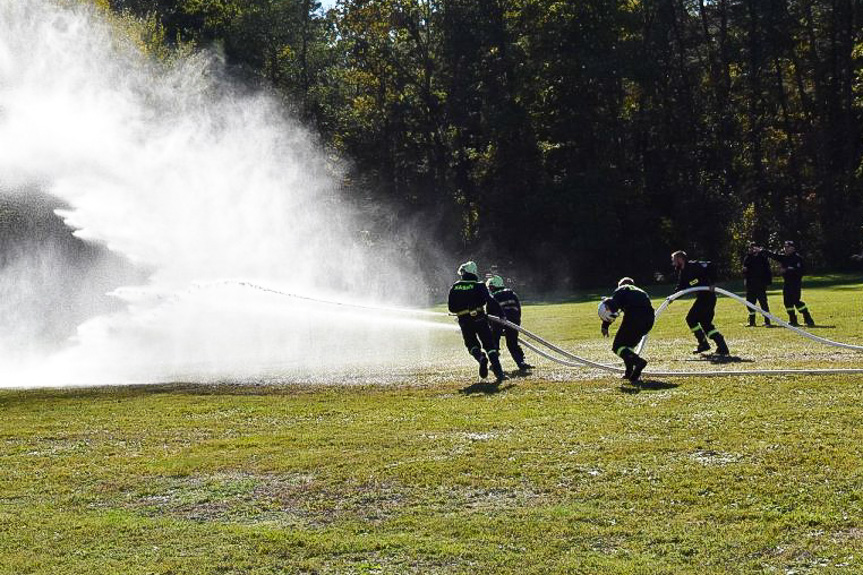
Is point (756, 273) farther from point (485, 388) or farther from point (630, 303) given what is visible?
point (485, 388)

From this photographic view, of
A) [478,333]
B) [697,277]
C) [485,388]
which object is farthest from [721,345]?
[485,388]

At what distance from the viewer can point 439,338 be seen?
3381 centimetres

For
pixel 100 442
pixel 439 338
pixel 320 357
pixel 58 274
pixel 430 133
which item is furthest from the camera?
pixel 430 133

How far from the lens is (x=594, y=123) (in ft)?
225

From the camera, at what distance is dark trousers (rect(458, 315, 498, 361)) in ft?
66.9

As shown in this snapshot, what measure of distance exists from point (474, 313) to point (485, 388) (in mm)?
1698

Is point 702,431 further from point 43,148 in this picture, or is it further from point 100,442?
point 43,148

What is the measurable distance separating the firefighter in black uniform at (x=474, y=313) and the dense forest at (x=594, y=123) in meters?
45.6

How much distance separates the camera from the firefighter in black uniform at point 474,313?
2020cm

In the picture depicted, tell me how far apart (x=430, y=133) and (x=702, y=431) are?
63465 millimetres

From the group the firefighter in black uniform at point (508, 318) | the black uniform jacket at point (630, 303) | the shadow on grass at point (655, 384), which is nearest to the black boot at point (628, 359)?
the shadow on grass at point (655, 384)

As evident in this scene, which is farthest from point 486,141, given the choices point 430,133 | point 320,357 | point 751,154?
point 320,357

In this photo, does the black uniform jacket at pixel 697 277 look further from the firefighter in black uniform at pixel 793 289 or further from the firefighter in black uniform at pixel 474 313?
the firefighter in black uniform at pixel 793 289

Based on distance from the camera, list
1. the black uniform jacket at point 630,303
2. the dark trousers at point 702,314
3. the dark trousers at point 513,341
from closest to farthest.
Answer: the black uniform jacket at point 630,303
the dark trousers at point 513,341
the dark trousers at point 702,314
